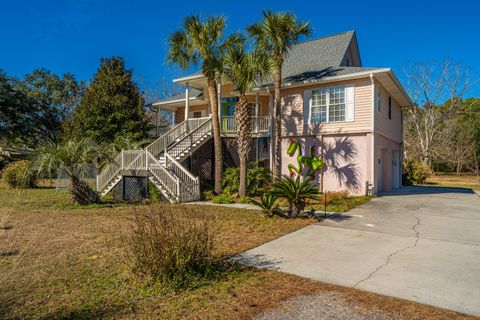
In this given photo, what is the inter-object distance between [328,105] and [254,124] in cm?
415

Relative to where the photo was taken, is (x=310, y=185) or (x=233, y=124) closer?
(x=310, y=185)

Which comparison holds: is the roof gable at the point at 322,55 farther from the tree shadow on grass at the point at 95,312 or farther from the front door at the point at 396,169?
the tree shadow on grass at the point at 95,312

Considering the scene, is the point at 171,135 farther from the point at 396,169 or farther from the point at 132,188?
the point at 396,169

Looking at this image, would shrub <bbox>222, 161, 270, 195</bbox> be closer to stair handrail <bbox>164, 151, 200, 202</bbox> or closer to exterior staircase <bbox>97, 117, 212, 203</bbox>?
stair handrail <bbox>164, 151, 200, 202</bbox>

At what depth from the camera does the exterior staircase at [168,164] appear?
13562 mm

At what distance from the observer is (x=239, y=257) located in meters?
5.92

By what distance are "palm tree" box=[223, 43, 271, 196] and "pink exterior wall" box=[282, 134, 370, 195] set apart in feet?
12.2

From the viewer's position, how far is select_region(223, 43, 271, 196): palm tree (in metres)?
13.4

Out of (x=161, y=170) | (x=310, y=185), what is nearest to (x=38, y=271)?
(x=310, y=185)

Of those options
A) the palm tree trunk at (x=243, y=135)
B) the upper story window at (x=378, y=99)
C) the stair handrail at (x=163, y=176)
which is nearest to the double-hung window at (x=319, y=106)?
the upper story window at (x=378, y=99)

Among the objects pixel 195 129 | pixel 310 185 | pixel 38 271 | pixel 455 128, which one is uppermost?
pixel 455 128

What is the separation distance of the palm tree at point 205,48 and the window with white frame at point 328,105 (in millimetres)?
4677

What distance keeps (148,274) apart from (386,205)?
9.88 meters

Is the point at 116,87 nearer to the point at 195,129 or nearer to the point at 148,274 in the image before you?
the point at 195,129
